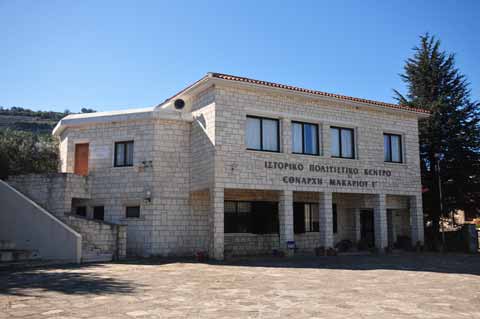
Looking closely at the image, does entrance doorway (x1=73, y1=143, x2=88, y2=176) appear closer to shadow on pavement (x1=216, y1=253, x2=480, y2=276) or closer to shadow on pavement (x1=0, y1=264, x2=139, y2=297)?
shadow on pavement (x1=0, y1=264, x2=139, y2=297)

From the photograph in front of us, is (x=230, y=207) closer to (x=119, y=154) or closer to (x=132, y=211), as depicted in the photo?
(x=132, y=211)

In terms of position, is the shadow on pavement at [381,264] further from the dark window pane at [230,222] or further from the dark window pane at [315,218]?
the dark window pane at [315,218]

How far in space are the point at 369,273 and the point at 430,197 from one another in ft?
43.4

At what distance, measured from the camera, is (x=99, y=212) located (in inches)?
683

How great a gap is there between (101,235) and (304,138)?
8801 mm

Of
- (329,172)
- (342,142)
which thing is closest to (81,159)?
(329,172)

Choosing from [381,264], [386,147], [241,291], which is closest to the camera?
[241,291]

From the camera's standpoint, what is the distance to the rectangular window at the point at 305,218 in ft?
63.1

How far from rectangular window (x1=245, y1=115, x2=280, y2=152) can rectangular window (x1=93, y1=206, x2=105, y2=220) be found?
662cm

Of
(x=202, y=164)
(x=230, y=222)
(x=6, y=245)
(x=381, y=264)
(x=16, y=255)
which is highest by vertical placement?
(x=202, y=164)

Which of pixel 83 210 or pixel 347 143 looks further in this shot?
pixel 347 143

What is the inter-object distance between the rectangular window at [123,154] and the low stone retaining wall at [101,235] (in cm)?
308

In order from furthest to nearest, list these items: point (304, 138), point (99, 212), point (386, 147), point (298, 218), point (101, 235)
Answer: point (386, 147) → point (298, 218) → point (304, 138) → point (99, 212) → point (101, 235)

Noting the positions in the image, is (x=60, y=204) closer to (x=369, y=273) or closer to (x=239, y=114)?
(x=239, y=114)
